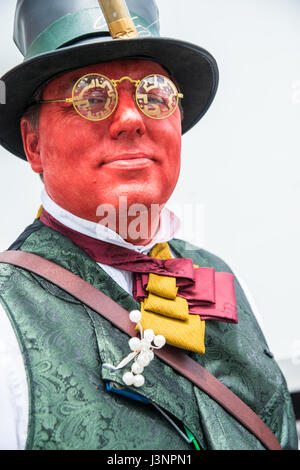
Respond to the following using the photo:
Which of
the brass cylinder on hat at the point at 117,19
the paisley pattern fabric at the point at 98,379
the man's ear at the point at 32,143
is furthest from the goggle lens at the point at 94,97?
the paisley pattern fabric at the point at 98,379

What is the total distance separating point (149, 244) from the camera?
1210 millimetres

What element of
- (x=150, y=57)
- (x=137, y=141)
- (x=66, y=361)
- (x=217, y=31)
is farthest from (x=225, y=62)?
(x=66, y=361)

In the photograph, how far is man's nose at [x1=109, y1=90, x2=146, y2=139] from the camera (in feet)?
3.23

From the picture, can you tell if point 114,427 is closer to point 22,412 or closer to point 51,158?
A: point 22,412

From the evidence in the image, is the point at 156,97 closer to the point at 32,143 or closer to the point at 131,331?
the point at 32,143

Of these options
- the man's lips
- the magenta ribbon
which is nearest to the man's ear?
the magenta ribbon

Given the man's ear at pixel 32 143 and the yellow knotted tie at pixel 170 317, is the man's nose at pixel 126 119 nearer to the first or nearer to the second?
the man's ear at pixel 32 143

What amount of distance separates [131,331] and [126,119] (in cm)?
49

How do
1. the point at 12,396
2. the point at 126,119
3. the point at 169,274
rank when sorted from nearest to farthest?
the point at 12,396
the point at 126,119
the point at 169,274

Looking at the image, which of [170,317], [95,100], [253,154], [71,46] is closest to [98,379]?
[170,317]

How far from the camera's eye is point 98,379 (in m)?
0.90

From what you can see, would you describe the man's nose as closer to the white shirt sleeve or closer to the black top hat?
the black top hat

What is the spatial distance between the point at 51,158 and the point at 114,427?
24.9 inches

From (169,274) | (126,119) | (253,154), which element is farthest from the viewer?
(253,154)
